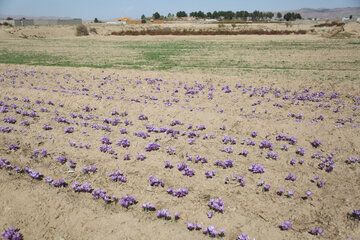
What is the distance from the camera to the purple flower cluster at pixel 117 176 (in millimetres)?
5465

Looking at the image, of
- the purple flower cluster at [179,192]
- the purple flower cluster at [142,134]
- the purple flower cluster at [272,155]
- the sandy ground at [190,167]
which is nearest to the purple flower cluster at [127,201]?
the sandy ground at [190,167]

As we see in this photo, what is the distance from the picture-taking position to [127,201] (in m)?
4.80

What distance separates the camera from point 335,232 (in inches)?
165

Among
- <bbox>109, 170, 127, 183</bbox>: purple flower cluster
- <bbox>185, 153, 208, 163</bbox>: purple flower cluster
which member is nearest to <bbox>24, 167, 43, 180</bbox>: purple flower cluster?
<bbox>109, 170, 127, 183</bbox>: purple flower cluster

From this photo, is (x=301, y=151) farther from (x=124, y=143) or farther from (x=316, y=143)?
(x=124, y=143)

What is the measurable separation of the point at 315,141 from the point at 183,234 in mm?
4800

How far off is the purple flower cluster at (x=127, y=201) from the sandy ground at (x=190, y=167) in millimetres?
138

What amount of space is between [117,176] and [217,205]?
94.2 inches

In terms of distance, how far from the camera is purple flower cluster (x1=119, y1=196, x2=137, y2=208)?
15.6 feet

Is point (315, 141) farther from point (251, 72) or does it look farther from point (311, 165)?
point (251, 72)

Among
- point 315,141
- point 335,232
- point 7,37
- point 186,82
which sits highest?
point 7,37

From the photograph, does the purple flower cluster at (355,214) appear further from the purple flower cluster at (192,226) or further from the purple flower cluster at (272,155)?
the purple flower cluster at (192,226)

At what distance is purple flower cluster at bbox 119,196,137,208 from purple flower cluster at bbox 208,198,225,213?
1.54m

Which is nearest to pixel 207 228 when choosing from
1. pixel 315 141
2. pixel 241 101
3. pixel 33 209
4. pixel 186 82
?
pixel 33 209
